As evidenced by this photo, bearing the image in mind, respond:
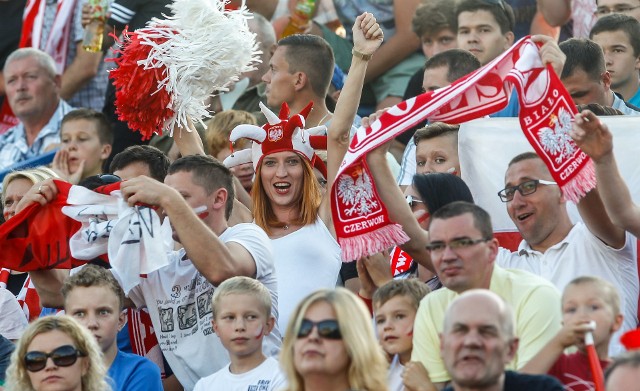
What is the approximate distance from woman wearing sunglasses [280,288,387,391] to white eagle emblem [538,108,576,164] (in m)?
1.72

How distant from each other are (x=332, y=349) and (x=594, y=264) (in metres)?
1.80

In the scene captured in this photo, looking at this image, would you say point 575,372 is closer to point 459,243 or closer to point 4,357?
point 459,243

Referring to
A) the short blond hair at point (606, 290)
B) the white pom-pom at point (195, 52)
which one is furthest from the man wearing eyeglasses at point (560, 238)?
the white pom-pom at point (195, 52)

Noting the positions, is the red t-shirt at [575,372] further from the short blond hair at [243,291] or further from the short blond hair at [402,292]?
the short blond hair at [243,291]

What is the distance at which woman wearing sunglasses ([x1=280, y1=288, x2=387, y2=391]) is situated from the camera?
20.0 feet

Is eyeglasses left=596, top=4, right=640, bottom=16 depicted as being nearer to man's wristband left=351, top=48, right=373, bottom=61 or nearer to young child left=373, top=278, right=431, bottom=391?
man's wristband left=351, top=48, right=373, bottom=61

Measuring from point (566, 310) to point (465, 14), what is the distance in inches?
179

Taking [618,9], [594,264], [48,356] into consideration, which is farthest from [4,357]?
[618,9]

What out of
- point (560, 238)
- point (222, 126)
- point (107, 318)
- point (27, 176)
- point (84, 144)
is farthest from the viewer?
point (84, 144)

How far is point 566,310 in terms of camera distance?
6.39m

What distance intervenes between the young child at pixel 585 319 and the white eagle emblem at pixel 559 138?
1.10m

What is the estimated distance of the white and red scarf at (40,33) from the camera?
1238 centimetres

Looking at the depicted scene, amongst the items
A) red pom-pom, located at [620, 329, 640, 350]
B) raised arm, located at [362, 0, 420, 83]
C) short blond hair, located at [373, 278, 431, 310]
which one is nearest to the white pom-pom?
short blond hair, located at [373, 278, 431, 310]

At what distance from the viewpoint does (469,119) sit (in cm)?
785
